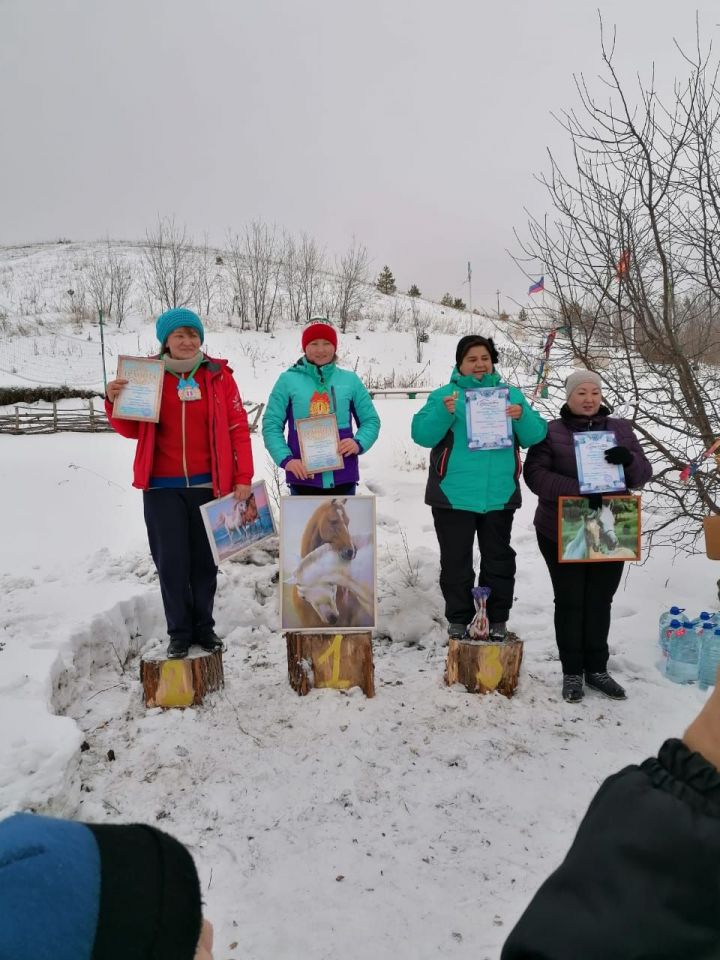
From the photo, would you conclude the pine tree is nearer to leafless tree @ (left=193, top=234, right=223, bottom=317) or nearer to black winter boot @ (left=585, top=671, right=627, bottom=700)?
leafless tree @ (left=193, top=234, right=223, bottom=317)

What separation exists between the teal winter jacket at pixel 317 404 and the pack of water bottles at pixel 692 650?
238 centimetres

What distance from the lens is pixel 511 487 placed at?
12.3 feet

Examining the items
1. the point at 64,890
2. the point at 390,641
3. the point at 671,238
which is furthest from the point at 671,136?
the point at 64,890

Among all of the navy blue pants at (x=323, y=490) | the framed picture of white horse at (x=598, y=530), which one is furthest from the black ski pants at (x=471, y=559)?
the navy blue pants at (x=323, y=490)

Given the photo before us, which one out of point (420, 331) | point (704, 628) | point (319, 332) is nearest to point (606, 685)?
point (704, 628)

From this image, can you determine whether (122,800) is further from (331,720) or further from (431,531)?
(431,531)

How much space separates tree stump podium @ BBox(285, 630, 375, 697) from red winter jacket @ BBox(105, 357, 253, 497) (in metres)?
1.08

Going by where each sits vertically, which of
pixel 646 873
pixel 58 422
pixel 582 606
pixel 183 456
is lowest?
pixel 582 606

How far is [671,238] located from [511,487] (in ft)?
6.52

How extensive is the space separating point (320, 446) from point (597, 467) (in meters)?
1.65

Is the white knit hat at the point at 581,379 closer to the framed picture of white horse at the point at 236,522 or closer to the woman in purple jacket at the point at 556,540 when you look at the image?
the woman in purple jacket at the point at 556,540

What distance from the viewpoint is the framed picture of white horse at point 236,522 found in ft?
11.8

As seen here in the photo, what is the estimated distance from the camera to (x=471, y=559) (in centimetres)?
383

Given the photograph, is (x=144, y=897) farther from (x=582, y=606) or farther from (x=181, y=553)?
(x=582, y=606)
